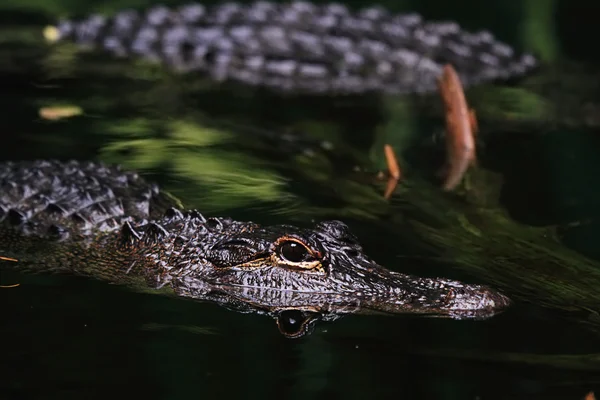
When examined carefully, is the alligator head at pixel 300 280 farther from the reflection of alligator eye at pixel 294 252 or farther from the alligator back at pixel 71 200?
the alligator back at pixel 71 200

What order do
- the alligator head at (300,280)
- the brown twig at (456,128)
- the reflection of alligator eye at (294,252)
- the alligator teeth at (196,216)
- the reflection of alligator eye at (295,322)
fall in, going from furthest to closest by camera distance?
1. the brown twig at (456,128)
2. the alligator teeth at (196,216)
3. the reflection of alligator eye at (294,252)
4. the alligator head at (300,280)
5. the reflection of alligator eye at (295,322)

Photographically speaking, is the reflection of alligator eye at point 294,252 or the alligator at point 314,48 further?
the alligator at point 314,48

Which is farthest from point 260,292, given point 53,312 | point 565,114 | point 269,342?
point 565,114

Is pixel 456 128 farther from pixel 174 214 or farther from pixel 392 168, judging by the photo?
pixel 174 214

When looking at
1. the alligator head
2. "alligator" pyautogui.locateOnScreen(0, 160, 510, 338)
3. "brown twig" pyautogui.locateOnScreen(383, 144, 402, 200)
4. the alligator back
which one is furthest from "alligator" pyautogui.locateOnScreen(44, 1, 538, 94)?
the alligator head

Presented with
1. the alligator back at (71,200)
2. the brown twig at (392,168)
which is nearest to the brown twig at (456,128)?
the brown twig at (392,168)

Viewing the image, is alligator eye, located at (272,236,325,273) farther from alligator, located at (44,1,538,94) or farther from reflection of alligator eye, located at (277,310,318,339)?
alligator, located at (44,1,538,94)

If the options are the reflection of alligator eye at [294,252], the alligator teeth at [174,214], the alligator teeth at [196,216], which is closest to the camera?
the reflection of alligator eye at [294,252]
